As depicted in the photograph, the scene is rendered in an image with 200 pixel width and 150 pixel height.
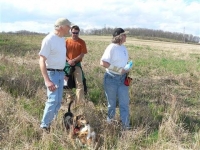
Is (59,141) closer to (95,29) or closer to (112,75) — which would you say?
(112,75)

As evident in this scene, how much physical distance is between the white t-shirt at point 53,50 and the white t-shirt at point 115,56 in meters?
0.72

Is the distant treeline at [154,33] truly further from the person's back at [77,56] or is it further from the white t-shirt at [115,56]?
the white t-shirt at [115,56]

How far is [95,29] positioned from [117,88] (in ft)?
315

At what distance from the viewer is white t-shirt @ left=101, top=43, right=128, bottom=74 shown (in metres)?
4.75

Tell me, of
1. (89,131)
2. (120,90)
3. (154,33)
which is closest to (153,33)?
(154,33)

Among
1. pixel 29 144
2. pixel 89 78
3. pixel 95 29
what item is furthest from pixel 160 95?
pixel 95 29

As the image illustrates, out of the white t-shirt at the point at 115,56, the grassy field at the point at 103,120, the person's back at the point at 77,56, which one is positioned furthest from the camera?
the person's back at the point at 77,56

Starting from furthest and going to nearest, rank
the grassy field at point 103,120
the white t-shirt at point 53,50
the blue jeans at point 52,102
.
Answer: the blue jeans at point 52,102 < the white t-shirt at point 53,50 < the grassy field at point 103,120

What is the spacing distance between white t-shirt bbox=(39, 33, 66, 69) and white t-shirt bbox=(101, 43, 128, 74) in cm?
72

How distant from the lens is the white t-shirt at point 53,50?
4.24 metres

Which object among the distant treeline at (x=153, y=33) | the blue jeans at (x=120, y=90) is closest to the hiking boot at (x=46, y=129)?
the blue jeans at (x=120, y=90)

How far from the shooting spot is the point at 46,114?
4.40 metres

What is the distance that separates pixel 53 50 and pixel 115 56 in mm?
1062

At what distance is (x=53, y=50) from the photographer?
4324mm
